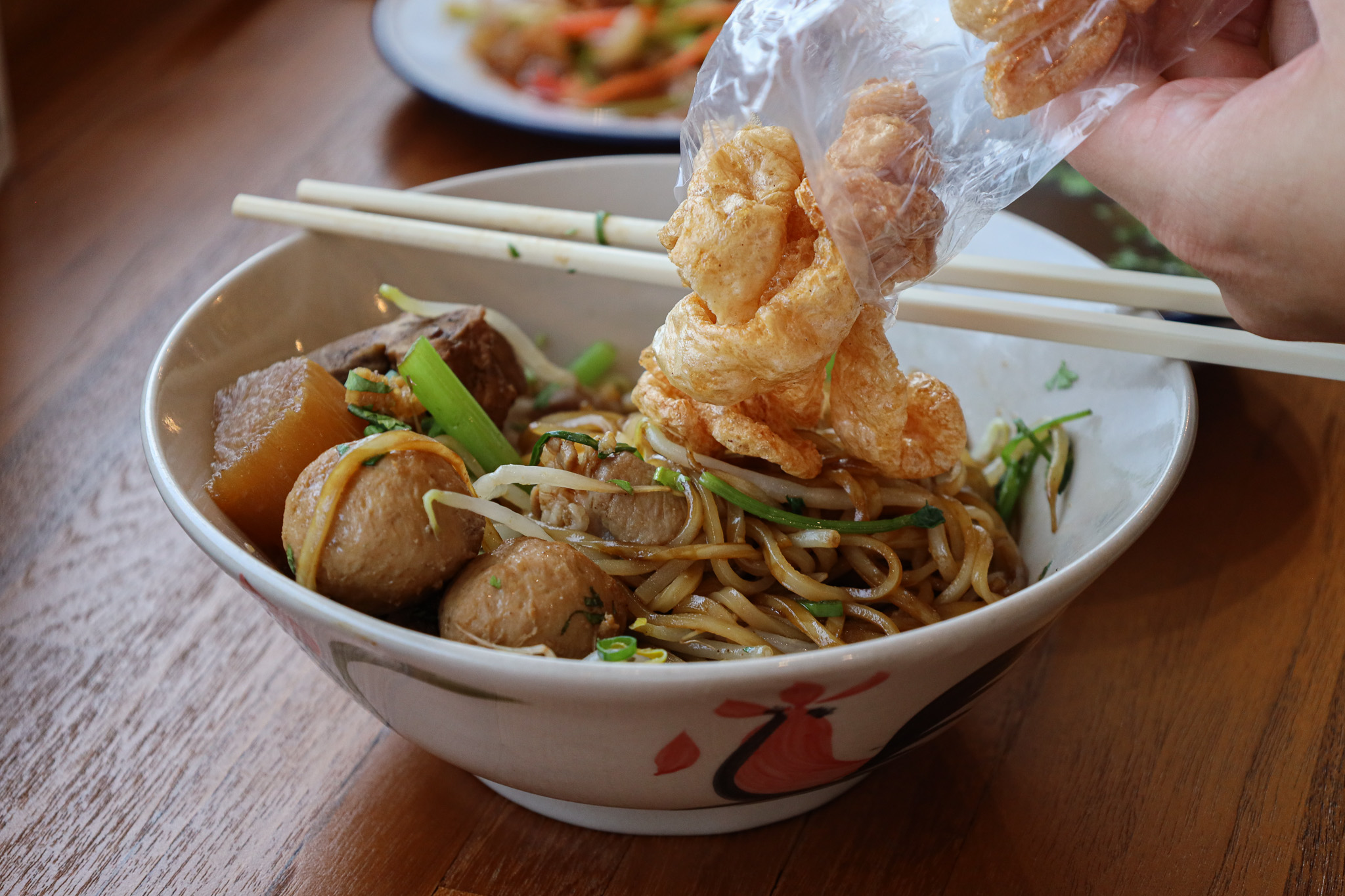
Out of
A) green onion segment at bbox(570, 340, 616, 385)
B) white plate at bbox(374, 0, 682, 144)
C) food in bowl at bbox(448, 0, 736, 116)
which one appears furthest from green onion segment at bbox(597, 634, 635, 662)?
food in bowl at bbox(448, 0, 736, 116)

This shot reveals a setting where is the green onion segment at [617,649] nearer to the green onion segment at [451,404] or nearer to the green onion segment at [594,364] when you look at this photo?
the green onion segment at [451,404]

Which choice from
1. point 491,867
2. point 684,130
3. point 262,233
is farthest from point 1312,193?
point 262,233

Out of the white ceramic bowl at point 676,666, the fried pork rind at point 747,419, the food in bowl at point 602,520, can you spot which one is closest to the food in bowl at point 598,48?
the white ceramic bowl at point 676,666

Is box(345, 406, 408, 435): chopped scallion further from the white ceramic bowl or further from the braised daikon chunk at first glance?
the white ceramic bowl

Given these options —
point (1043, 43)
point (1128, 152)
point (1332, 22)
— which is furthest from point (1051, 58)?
point (1332, 22)

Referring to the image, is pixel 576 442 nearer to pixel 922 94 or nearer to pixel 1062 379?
pixel 922 94
